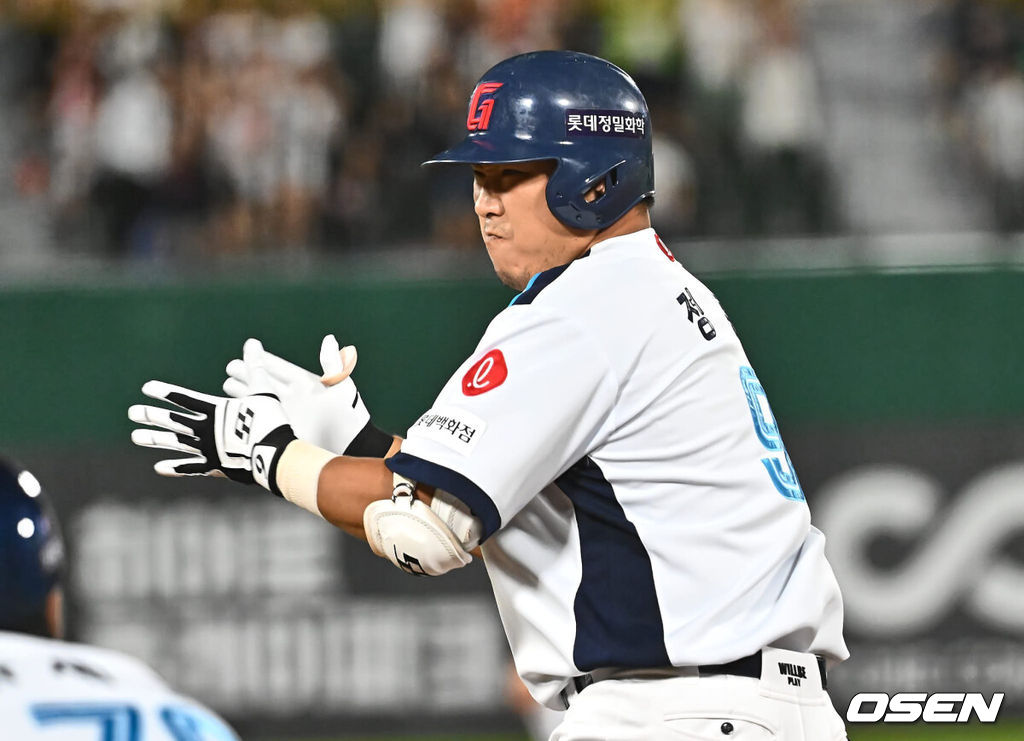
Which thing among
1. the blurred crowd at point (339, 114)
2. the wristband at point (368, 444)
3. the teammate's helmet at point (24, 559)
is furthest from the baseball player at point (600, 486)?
the blurred crowd at point (339, 114)

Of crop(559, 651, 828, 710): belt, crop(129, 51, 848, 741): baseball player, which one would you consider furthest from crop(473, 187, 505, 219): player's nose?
crop(559, 651, 828, 710): belt

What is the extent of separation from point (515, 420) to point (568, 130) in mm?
707

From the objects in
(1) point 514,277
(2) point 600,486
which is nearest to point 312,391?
(1) point 514,277

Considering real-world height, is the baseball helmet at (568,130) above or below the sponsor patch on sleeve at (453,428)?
above

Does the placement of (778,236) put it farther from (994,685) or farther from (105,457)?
(105,457)

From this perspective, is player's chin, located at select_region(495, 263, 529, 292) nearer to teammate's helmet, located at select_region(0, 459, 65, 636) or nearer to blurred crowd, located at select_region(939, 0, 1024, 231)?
teammate's helmet, located at select_region(0, 459, 65, 636)

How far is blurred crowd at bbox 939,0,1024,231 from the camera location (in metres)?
10.4

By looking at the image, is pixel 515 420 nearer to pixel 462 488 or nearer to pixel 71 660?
pixel 462 488

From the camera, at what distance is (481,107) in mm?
3453

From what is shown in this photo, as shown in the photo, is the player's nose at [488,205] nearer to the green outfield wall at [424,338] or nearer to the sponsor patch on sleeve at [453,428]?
the sponsor patch on sleeve at [453,428]

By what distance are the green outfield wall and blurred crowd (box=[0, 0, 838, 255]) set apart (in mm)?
1309

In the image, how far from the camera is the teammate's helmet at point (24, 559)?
8.54 ft

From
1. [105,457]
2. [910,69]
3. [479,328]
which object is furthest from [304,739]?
[910,69]

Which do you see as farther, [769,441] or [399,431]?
[399,431]
